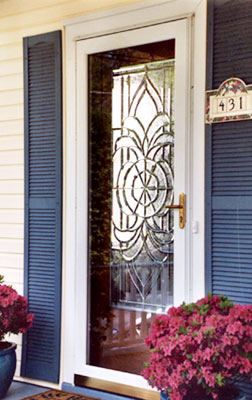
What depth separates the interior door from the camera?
3.70 m

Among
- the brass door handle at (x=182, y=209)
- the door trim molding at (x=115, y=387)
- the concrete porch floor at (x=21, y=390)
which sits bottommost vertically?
the concrete porch floor at (x=21, y=390)

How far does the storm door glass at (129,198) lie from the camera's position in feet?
12.3

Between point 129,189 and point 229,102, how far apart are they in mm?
897

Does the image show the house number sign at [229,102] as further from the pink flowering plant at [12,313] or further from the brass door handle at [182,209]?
the pink flowering plant at [12,313]

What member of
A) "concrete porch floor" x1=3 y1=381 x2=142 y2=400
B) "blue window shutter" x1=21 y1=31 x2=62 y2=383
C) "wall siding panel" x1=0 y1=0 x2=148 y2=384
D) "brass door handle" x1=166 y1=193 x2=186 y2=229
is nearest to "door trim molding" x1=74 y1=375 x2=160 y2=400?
"concrete porch floor" x1=3 y1=381 x2=142 y2=400

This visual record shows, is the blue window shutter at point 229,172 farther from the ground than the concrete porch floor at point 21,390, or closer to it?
farther from the ground

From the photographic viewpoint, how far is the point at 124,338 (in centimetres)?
394

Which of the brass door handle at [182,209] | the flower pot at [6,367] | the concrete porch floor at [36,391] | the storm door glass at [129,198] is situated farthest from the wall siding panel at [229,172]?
the flower pot at [6,367]

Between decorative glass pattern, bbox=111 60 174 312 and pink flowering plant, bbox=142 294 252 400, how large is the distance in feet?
2.43

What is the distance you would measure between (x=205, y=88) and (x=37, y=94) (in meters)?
1.38

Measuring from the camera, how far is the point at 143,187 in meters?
3.83

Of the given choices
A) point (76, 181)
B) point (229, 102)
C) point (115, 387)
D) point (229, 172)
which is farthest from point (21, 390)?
point (229, 102)

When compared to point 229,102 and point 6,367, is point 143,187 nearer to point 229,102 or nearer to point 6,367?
point 229,102

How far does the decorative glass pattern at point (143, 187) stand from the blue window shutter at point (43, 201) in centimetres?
50
